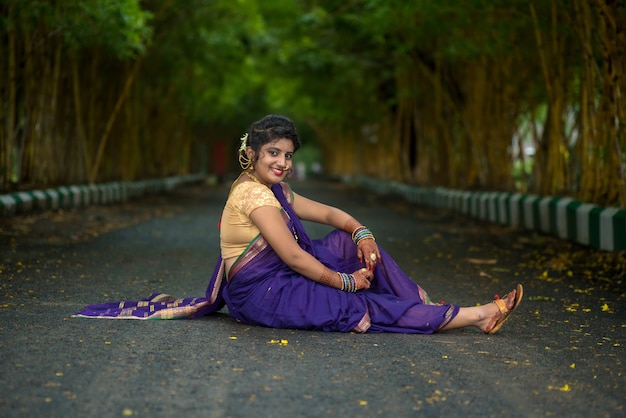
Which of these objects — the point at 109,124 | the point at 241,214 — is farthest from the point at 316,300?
the point at 109,124

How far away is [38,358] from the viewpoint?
443cm

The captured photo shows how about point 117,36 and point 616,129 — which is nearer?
point 616,129

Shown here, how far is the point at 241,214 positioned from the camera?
540 centimetres

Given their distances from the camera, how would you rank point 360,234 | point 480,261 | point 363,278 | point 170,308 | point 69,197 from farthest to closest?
1. point 69,197
2. point 480,261
3. point 170,308
4. point 360,234
5. point 363,278

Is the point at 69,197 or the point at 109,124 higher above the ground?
the point at 109,124

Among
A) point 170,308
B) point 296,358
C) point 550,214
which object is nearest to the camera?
point 296,358

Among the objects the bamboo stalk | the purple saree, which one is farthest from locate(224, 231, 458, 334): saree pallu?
the bamboo stalk

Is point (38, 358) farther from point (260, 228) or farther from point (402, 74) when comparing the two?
point (402, 74)

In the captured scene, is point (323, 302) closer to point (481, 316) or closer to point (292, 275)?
point (292, 275)

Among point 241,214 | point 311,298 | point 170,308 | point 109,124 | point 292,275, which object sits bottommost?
point 170,308

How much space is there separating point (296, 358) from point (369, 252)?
0.95m

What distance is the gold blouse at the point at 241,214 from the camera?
5301 millimetres

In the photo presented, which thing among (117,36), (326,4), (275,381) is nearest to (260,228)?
(275,381)

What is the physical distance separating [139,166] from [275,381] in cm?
2458
